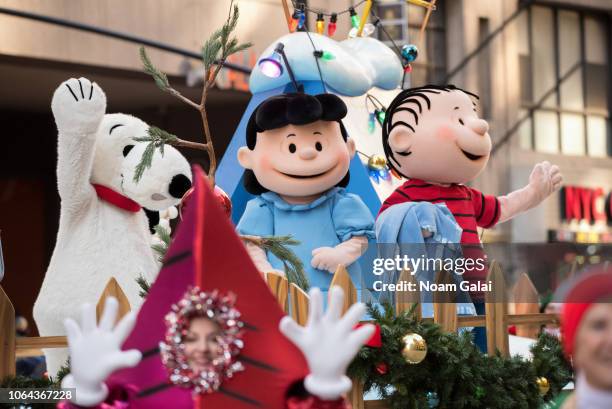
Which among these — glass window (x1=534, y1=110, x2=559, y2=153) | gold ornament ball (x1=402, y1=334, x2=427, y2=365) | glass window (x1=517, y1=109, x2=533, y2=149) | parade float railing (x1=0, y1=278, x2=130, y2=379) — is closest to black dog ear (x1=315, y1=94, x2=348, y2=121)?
gold ornament ball (x1=402, y1=334, x2=427, y2=365)

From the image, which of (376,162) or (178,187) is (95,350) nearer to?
(178,187)

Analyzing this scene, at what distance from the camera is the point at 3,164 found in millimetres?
14727

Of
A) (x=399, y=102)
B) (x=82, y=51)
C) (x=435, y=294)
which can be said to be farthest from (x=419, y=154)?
(x=82, y=51)

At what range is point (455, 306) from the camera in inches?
171

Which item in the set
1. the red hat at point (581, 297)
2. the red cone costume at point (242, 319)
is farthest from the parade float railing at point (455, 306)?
the red hat at point (581, 297)

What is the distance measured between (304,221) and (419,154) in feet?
2.05

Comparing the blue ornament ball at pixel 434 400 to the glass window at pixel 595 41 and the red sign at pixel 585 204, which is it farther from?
the glass window at pixel 595 41

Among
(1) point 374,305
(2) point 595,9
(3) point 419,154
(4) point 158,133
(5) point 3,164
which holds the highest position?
(2) point 595,9

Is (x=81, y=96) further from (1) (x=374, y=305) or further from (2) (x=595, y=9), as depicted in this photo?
(2) (x=595, y=9)

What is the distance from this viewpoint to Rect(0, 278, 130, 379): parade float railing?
368 cm

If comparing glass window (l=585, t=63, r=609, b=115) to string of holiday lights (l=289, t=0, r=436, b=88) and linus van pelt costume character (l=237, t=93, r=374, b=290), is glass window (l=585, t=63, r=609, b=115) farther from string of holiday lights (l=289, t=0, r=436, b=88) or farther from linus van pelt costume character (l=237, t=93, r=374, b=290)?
linus van pelt costume character (l=237, t=93, r=374, b=290)

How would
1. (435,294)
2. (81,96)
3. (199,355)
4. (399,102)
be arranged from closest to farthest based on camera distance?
(199,355), (435,294), (81,96), (399,102)

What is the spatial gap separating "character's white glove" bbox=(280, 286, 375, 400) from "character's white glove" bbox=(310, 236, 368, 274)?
7.43 feet

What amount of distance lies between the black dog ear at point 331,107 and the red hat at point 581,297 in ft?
8.35
